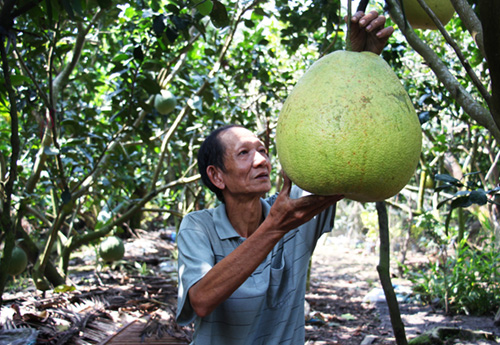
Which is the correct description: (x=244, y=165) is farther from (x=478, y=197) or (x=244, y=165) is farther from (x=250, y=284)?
(x=478, y=197)

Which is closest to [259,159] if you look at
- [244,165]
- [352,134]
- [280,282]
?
[244,165]

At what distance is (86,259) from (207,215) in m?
5.56

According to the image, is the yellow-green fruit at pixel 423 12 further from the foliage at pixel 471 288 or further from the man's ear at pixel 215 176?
the foliage at pixel 471 288

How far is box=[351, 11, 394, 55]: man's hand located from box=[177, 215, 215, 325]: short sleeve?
0.78 meters

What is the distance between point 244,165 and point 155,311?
245 cm

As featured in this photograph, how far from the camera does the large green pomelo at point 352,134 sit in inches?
32.0

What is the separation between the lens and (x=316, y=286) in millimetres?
5969

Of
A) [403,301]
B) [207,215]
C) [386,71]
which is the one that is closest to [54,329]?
[207,215]

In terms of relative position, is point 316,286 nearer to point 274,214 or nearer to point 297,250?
point 297,250

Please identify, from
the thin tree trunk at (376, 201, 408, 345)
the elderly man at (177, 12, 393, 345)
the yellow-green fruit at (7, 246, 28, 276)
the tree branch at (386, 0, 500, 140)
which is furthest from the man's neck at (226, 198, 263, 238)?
the yellow-green fruit at (7, 246, 28, 276)

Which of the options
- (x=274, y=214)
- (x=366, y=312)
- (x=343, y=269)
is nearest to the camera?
(x=274, y=214)

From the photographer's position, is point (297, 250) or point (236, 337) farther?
point (297, 250)

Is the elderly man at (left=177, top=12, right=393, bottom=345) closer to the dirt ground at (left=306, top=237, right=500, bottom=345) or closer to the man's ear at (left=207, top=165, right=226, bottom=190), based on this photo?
the man's ear at (left=207, top=165, right=226, bottom=190)

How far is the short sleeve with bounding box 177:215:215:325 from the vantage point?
4.33ft
